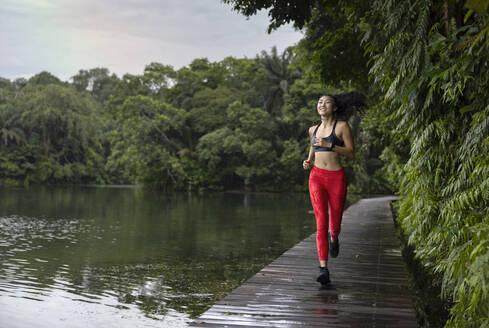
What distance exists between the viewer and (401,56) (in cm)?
429

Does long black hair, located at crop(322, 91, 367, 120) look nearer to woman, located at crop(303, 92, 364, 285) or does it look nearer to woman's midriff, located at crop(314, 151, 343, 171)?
woman, located at crop(303, 92, 364, 285)

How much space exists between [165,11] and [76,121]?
1306cm

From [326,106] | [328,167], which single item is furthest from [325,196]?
[326,106]

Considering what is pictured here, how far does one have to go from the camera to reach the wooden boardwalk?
11.8 feet

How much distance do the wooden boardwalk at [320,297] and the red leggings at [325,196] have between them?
48 cm

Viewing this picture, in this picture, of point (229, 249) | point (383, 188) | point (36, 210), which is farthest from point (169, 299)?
point (383, 188)

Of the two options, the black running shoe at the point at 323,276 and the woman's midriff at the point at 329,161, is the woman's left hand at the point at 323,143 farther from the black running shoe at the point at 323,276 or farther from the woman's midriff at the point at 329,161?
the black running shoe at the point at 323,276

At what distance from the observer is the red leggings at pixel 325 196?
445cm

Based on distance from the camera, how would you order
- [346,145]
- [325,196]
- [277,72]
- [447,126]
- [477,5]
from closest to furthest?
[477,5], [447,126], [346,145], [325,196], [277,72]

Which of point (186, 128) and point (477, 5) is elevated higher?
point (186, 128)

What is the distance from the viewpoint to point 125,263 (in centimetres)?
930

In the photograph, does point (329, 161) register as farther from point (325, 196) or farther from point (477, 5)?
point (477, 5)

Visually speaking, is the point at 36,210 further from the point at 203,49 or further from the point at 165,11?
the point at 203,49

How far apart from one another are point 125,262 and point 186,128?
31.5 meters
